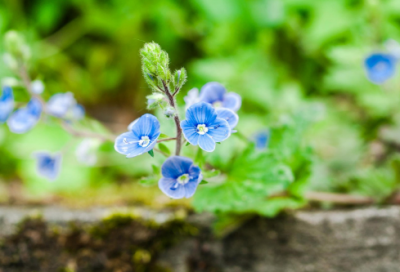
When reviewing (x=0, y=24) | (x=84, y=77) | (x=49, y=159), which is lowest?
(x=49, y=159)

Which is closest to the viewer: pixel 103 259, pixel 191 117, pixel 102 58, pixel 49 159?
pixel 191 117

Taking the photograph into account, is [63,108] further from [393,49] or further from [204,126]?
[393,49]

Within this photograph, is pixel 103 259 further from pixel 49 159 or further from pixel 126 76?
pixel 126 76

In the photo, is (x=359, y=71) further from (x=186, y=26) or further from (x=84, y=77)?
(x=84, y=77)

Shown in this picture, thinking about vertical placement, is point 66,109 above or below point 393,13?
below

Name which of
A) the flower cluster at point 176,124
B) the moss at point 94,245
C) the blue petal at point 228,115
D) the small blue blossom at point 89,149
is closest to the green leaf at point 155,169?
the flower cluster at point 176,124

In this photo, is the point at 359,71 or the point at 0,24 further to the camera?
the point at 0,24

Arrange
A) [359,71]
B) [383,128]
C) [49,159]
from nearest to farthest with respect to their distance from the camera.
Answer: [49,159] → [383,128] → [359,71]

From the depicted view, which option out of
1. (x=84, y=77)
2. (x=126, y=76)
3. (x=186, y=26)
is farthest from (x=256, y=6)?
(x=84, y=77)
